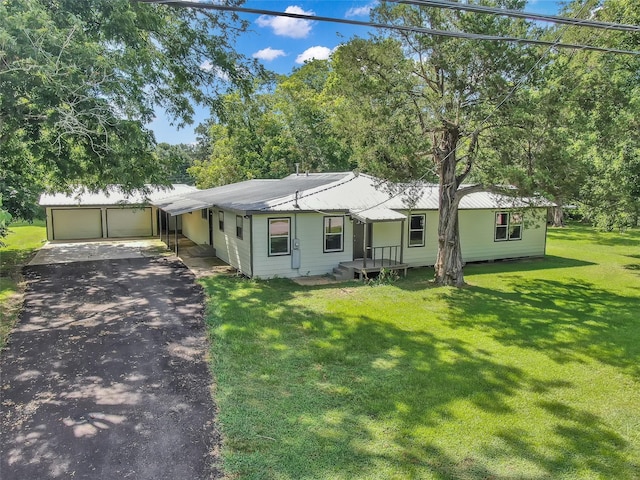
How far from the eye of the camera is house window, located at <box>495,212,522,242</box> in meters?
16.9

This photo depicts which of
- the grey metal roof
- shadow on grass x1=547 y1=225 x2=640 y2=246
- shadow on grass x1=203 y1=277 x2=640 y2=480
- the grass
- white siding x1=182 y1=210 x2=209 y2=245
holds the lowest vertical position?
shadow on grass x1=203 y1=277 x2=640 y2=480

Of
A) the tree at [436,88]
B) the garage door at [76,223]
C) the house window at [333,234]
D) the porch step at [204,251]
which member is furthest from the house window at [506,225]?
the garage door at [76,223]

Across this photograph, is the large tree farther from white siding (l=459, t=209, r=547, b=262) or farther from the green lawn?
white siding (l=459, t=209, r=547, b=262)

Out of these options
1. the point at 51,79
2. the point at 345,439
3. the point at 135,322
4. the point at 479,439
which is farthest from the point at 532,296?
the point at 51,79

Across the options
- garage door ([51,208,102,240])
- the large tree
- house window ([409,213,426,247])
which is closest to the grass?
garage door ([51,208,102,240])

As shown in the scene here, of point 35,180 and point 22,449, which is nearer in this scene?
point 22,449

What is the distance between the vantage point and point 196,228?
20.1 metres

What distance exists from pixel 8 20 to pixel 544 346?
10.9 m

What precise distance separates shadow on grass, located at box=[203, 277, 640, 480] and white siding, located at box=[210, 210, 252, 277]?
3.13 meters

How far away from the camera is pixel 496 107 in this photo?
950cm

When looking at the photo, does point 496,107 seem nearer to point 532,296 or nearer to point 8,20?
point 532,296

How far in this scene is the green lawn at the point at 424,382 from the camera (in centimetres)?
460

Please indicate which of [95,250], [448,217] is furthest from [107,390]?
[95,250]

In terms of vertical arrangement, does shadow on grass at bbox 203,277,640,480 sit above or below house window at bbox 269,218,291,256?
below
